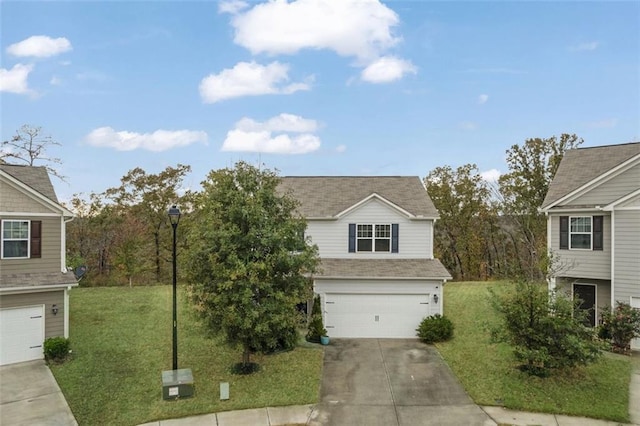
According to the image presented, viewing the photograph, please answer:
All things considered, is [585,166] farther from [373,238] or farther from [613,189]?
[373,238]

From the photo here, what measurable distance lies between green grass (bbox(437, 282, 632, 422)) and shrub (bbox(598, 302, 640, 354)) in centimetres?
73

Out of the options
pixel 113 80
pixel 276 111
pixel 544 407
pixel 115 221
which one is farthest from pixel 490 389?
pixel 115 221

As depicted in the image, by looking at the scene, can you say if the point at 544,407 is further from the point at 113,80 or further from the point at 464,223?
the point at 464,223

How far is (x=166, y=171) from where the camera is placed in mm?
32312

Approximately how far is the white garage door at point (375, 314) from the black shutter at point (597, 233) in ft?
23.1

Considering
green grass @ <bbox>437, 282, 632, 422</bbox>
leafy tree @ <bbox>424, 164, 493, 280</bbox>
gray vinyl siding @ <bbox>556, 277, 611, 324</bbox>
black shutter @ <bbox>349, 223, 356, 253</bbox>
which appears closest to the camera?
green grass @ <bbox>437, 282, 632, 422</bbox>

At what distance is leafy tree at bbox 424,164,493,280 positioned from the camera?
117ft

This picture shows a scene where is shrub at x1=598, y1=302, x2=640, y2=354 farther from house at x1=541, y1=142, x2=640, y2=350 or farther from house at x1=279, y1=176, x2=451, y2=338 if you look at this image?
house at x1=279, y1=176, x2=451, y2=338

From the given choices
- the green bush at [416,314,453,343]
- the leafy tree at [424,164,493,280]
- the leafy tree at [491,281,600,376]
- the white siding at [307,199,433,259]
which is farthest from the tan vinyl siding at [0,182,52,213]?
the leafy tree at [424,164,493,280]

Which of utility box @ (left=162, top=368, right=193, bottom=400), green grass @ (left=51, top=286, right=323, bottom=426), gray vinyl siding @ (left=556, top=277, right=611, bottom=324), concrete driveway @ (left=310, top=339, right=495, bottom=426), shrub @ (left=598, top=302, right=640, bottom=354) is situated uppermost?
gray vinyl siding @ (left=556, top=277, right=611, bottom=324)

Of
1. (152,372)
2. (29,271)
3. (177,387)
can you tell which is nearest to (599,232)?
(177,387)

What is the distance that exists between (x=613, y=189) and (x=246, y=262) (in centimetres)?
1505

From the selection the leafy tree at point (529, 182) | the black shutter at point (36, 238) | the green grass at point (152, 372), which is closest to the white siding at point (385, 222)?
the green grass at point (152, 372)

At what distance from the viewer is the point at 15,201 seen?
578 inches
